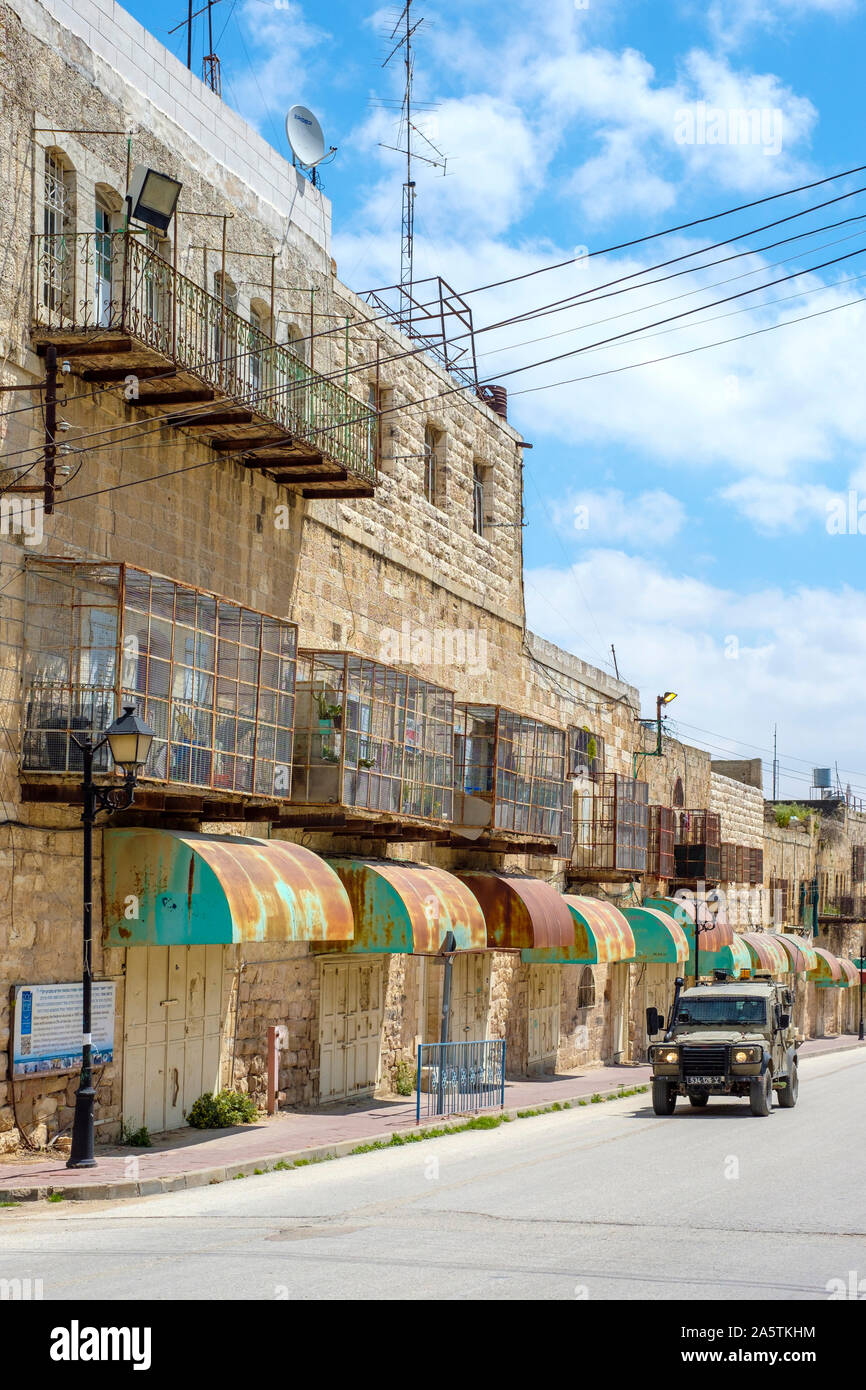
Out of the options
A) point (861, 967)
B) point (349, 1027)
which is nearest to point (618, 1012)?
point (349, 1027)

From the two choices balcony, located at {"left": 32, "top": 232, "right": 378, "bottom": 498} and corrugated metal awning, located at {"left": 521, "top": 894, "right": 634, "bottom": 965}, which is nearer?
balcony, located at {"left": 32, "top": 232, "right": 378, "bottom": 498}

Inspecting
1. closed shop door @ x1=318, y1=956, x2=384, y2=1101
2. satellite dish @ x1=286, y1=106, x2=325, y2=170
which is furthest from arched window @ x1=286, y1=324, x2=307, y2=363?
closed shop door @ x1=318, y1=956, x2=384, y2=1101

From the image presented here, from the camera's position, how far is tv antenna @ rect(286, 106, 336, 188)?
A: 22156mm

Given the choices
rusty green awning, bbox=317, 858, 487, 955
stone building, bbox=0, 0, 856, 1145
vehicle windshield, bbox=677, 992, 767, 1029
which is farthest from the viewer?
vehicle windshield, bbox=677, 992, 767, 1029

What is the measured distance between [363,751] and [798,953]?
33335mm

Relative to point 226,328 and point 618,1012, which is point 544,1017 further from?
point 226,328

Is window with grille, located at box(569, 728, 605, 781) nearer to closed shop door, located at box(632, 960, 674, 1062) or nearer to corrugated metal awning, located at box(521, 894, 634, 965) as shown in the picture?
corrugated metal awning, located at box(521, 894, 634, 965)

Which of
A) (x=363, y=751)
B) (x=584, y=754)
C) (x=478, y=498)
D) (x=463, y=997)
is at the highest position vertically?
(x=478, y=498)

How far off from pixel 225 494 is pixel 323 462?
4.67 ft

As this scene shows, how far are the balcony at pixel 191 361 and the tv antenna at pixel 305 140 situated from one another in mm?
3603

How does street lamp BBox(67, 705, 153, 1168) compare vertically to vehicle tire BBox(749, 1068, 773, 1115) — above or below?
above

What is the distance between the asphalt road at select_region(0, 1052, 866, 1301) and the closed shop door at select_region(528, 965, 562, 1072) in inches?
475

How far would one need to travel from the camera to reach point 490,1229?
11242 mm

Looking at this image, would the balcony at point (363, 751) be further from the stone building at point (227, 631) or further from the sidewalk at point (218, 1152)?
the sidewalk at point (218, 1152)
